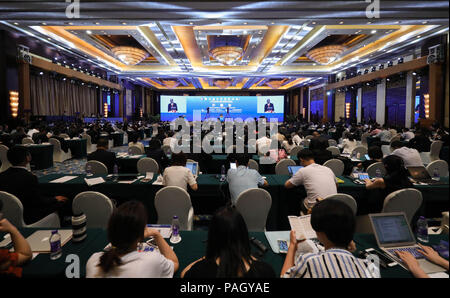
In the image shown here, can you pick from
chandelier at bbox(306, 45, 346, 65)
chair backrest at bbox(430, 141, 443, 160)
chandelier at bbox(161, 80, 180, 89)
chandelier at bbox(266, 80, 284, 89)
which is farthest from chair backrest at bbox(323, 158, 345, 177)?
chandelier at bbox(161, 80, 180, 89)

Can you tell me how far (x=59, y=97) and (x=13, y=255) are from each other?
1450cm

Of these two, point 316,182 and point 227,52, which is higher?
point 227,52

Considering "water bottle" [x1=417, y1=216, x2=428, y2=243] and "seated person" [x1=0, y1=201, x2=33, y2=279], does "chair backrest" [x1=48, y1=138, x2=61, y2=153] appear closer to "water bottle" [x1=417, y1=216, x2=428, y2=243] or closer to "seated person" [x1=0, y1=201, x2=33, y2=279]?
"seated person" [x1=0, y1=201, x2=33, y2=279]

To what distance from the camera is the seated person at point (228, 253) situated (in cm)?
116

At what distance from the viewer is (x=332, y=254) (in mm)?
1152

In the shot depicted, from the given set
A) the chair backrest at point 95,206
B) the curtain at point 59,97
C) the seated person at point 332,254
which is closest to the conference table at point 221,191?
the chair backrest at point 95,206

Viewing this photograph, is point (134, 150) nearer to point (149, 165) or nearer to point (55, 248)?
point (149, 165)

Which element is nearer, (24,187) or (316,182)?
(24,187)

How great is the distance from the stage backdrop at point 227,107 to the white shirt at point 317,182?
20.5 metres

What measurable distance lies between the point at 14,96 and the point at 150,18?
254 inches

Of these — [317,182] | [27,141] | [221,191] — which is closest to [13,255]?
[221,191]

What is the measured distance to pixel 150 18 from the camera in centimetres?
683

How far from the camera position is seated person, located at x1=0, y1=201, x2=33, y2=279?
1231 mm

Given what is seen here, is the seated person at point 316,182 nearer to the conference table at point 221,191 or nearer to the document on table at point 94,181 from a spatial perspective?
the conference table at point 221,191
